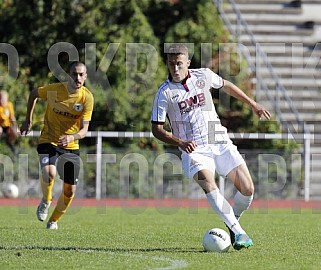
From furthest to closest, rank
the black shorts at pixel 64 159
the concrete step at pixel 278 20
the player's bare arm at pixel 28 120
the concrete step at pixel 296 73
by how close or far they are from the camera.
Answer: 1. the concrete step at pixel 278 20
2. the concrete step at pixel 296 73
3. the black shorts at pixel 64 159
4. the player's bare arm at pixel 28 120

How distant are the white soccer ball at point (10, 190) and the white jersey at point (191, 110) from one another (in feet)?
29.9

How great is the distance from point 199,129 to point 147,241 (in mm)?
1713

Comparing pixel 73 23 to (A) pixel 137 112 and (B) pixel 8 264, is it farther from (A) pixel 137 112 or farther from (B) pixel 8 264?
(B) pixel 8 264

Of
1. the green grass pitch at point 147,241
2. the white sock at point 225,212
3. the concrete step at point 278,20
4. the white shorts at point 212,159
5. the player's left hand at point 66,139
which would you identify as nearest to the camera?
the green grass pitch at point 147,241

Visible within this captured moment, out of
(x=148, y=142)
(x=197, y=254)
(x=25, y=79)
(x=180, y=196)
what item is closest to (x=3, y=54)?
(x=25, y=79)

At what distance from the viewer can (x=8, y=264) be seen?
8.00 meters

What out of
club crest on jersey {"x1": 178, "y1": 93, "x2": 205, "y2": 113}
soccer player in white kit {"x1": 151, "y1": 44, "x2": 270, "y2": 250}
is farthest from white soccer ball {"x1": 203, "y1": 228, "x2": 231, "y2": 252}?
club crest on jersey {"x1": 178, "y1": 93, "x2": 205, "y2": 113}

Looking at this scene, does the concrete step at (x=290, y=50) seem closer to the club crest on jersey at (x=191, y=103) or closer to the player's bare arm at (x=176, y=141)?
the club crest on jersey at (x=191, y=103)

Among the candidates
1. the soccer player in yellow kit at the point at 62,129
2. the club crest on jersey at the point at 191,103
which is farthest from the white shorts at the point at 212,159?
the soccer player in yellow kit at the point at 62,129

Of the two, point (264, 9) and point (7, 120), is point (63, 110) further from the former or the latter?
point (264, 9)

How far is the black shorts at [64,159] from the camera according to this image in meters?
11.6

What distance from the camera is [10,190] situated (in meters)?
18.0

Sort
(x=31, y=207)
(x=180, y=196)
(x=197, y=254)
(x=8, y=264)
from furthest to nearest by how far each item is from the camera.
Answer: (x=180, y=196), (x=31, y=207), (x=197, y=254), (x=8, y=264)

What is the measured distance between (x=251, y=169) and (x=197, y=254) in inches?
393
